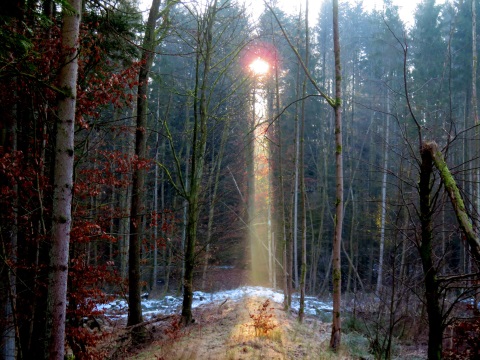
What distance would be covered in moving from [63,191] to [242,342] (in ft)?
15.4

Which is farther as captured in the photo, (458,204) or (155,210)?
(155,210)

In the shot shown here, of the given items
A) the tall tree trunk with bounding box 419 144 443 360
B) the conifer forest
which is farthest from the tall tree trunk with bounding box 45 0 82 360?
the tall tree trunk with bounding box 419 144 443 360

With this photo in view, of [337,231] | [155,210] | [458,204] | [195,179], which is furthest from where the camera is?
[195,179]

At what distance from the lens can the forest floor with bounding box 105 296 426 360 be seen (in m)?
6.59

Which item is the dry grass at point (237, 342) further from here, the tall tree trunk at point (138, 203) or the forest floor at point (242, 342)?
the tall tree trunk at point (138, 203)

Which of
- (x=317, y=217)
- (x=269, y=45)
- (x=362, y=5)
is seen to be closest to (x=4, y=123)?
(x=269, y=45)

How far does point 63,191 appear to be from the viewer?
4102 millimetres

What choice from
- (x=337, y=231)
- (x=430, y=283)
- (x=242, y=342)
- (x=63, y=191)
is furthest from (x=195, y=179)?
(x=430, y=283)

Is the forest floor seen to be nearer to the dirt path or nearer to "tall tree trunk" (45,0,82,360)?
the dirt path

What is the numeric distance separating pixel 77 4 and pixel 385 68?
23.9 meters

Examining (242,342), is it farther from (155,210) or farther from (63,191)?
(63,191)

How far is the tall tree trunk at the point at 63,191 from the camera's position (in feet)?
12.9

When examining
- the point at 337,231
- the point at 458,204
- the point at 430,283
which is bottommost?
the point at 430,283

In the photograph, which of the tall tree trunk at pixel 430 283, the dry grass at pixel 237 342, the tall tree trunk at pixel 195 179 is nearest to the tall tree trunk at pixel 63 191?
the dry grass at pixel 237 342
